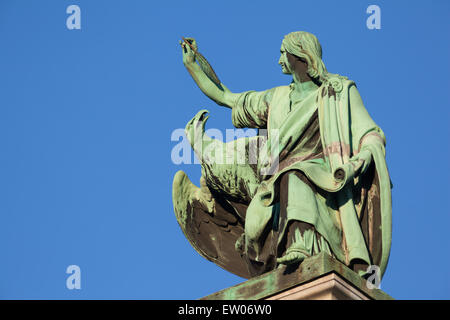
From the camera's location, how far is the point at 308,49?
15086mm

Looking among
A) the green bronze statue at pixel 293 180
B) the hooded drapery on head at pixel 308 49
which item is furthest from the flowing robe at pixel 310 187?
the hooded drapery on head at pixel 308 49

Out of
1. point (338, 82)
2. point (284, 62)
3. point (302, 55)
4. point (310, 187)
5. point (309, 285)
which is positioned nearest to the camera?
point (309, 285)

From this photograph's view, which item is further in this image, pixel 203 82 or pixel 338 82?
pixel 203 82

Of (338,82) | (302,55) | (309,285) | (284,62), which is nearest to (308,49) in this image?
(302,55)

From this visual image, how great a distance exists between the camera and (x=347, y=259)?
13500mm

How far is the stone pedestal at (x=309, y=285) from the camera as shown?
1252 cm

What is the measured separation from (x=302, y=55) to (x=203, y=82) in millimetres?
1517

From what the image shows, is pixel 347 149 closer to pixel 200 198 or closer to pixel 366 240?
pixel 366 240

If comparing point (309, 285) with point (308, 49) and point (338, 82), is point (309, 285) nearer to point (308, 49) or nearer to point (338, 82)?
point (338, 82)

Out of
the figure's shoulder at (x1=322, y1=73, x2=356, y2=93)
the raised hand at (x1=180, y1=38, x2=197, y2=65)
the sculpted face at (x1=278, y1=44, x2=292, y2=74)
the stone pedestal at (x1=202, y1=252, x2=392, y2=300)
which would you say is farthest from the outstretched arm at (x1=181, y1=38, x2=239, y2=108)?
the stone pedestal at (x1=202, y1=252, x2=392, y2=300)

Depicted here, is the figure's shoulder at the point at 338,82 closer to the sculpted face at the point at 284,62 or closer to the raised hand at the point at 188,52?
the sculpted face at the point at 284,62

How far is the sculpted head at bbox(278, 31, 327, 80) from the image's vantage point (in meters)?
15.0
